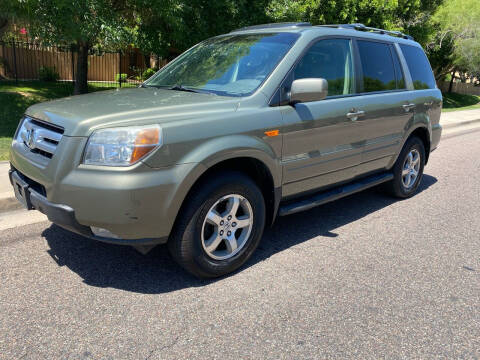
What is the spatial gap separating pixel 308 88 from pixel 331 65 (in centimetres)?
88

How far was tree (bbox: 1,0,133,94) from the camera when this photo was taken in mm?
8117

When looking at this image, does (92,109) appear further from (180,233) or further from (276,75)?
(276,75)

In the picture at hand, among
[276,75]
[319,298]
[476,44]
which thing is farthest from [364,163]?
[476,44]

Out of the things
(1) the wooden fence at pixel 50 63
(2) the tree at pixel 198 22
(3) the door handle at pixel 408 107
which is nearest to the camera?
(3) the door handle at pixel 408 107

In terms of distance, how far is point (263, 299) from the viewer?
3.12 metres

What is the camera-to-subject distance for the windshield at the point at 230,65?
3.69 metres

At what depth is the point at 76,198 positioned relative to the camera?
2.81 metres

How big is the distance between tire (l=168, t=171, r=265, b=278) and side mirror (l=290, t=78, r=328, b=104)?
0.80m

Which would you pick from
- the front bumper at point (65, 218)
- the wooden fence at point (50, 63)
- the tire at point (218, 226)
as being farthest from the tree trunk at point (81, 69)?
the tire at point (218, 226)

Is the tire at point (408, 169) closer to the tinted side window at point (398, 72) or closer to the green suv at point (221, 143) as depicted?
the green suv at point (221, 143)

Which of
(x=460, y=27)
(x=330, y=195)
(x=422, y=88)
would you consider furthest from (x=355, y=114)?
(x=460, y=27)

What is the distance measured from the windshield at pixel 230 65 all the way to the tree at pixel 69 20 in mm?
4814

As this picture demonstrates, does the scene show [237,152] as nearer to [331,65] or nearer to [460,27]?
[331,65]

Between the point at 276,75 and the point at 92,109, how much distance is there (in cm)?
149
